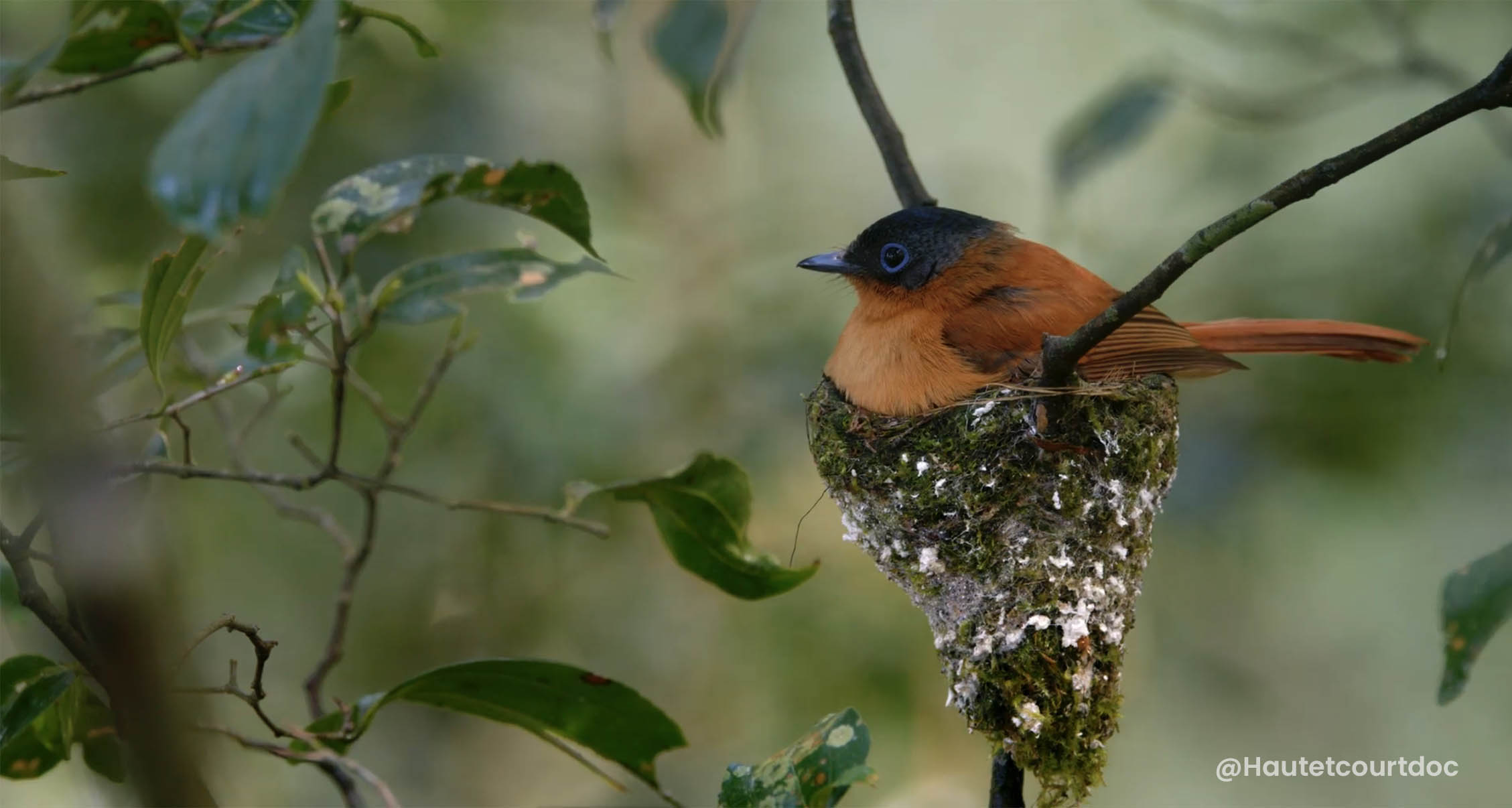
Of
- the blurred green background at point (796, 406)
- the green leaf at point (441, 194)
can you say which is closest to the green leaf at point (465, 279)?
the green leaf at point (441, 194)

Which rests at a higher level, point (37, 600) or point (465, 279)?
point (465, 279)

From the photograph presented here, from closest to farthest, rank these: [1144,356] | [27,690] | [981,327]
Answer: [27,690], [1144,356], [981,327]

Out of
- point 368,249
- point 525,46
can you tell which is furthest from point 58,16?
point 525,46

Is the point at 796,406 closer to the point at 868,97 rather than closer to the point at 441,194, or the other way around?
the point at 868,97

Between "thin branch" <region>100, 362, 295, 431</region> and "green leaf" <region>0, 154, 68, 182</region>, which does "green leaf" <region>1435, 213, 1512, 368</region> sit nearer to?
"thin branch" <region>100, 362, 295, 431</region>

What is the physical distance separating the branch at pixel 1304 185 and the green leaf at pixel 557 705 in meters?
1.05

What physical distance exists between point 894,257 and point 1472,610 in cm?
220

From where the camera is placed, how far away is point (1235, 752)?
5.88m

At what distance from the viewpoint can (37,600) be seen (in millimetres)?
1517

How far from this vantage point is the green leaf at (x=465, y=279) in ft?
6.83

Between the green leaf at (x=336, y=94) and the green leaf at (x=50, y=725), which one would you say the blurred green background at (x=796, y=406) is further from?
the green leaf at (x=336, y=94)

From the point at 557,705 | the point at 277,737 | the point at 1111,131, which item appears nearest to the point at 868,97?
the point at 1111,131

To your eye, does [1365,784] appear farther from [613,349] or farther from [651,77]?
[651,77]

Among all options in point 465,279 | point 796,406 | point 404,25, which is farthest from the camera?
point 796,406
